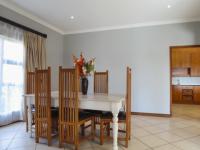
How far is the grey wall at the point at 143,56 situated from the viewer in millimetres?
4758

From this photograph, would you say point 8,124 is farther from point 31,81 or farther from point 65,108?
point 65,108

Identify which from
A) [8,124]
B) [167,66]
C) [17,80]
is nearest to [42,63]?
[17,80]

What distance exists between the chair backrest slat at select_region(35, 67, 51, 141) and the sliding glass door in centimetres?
136

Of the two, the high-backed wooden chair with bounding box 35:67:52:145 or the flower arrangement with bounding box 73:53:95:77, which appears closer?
the high-backed wooden chair with bounding box 35:67:52:145

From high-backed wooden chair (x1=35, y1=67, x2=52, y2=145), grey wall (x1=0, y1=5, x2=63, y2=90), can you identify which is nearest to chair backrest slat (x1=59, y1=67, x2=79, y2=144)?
high-backed wooden chair (x1=35, y1=67, x2=52, y2=145)

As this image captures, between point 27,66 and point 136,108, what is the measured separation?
3235 mm

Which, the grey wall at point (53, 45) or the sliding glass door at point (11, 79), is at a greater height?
the grey wall at point (53, 45)

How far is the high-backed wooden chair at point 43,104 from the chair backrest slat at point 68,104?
26 cm

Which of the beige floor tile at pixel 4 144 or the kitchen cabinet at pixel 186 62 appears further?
the kitchen cabinet at pixel 186 62

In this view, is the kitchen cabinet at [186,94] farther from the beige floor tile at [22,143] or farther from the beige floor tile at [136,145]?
the beige floor tile at [22,143]

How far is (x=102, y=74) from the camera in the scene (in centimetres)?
378

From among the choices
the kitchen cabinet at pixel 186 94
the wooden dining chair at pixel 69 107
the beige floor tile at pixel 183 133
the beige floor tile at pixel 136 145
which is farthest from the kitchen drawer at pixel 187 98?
the wooden dining chair at pixel 69 107

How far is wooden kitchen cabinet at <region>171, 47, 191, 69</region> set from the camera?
7.40 m

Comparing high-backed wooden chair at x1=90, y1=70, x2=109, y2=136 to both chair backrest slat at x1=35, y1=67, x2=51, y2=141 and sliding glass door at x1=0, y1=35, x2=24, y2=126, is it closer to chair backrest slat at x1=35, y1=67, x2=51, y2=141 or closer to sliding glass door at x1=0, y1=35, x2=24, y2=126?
Answer: chair backrest slat at x1=35, y1=67, x2=51, y2=141
